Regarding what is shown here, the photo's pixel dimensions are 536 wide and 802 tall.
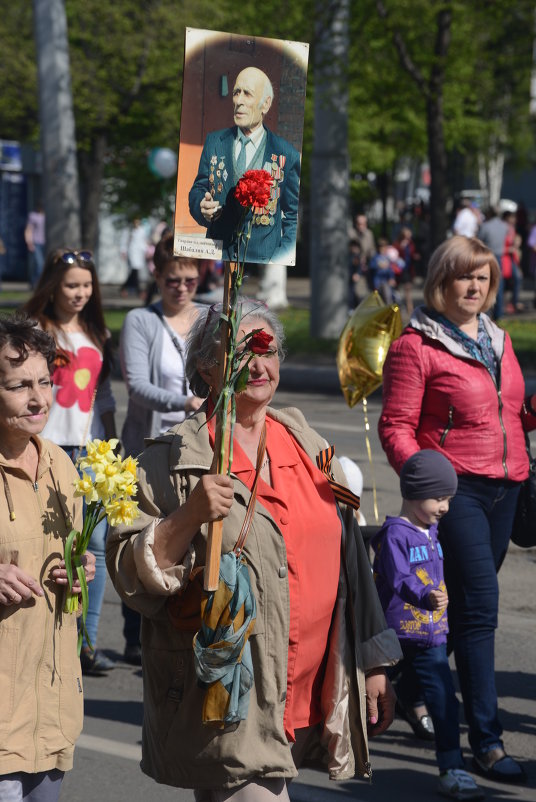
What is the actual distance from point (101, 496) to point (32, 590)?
32 centimetres

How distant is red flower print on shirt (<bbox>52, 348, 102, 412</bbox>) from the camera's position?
6156mm

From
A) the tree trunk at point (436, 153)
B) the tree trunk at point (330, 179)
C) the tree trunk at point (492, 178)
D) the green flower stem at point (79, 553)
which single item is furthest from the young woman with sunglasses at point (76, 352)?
the tree trunk at point (492, 178)

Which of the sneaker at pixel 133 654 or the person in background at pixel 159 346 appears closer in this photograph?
the person in background at pixel 159 346

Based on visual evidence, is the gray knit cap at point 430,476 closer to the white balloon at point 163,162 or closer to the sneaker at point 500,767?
the sneaker at point 500,767

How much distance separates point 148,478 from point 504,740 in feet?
8.88

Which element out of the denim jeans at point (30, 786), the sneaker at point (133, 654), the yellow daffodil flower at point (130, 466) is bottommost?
the sneaker at point (133, 654)

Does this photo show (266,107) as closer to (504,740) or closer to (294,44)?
(294,44)

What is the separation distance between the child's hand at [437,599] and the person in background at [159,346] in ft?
5.67

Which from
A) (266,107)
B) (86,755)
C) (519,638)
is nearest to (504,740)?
(519,638)

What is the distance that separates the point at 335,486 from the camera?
3.63 meters

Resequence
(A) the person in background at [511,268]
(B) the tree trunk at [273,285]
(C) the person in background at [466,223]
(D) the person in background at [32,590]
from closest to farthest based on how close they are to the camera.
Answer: (D) the person in background at [32,590] → (A) the person in background at [511,268] → (B) the tree trunk at [273,285] → (C) the person in background at [466,223]

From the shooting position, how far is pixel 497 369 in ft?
16.9

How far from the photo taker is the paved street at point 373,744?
16.4ft

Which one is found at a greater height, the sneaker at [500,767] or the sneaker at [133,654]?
the sneaker at [500,767]
